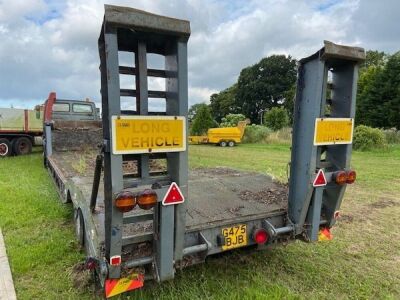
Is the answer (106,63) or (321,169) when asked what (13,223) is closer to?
(106,63)

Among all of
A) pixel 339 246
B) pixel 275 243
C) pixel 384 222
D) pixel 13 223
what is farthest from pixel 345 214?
pixel 13 223

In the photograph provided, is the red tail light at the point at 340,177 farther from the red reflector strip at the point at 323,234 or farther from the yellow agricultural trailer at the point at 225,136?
the yellow agricultural trailer at the point at 225,136

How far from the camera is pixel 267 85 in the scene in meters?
46.1

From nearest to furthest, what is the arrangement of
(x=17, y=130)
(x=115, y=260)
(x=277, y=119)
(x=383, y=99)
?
(x=115, y=260) < (x=17, y=130) < (x=277, y=119) < (x=383, y=99)

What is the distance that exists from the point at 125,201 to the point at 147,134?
415 mm

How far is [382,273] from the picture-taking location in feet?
10.3

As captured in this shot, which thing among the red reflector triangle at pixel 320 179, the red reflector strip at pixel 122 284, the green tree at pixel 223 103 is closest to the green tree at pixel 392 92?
the red reflector triangle at pixel 320 179

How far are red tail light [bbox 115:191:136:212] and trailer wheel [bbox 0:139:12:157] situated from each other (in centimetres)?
1277

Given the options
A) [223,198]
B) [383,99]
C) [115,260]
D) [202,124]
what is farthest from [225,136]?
[115,260]

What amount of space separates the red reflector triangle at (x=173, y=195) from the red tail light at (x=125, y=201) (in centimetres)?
21

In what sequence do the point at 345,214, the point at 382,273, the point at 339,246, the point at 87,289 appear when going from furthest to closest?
the point at 345,214
the point at 339,246
the point at 382,273
the point at 87,289

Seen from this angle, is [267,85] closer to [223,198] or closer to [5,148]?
[5,148]

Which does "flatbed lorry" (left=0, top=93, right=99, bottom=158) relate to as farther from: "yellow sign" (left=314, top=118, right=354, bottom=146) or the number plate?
"yellow sign" (left=314, top=118, right=354, bottom=146)

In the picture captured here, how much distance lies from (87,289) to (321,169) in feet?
7.15
